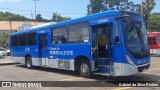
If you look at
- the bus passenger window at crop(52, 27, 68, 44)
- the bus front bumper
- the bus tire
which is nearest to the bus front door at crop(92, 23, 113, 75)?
the bus front bumper

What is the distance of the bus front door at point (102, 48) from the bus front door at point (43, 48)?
5.43 metres

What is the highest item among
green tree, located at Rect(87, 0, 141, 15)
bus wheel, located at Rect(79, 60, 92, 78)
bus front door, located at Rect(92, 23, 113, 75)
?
green tree, located at Rect(87, 0, 141, 15)

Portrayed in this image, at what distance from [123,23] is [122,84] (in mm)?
2518

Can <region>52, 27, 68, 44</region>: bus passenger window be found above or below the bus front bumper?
above

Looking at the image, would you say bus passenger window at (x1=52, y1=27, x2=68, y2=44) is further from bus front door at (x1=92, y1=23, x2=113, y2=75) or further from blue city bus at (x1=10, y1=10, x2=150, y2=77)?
bus front door at (x1=92, y1=23, x2=113, y2=75)

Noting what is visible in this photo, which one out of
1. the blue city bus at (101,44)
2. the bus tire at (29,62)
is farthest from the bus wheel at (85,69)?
the bus tire at (29,62)

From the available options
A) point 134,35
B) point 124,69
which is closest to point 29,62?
point 134,35

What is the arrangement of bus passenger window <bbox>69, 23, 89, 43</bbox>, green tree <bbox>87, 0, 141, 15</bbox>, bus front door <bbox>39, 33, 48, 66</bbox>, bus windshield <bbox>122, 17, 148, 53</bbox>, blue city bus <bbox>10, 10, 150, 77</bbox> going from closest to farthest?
blue city bus <bbox>10, 10, 150, 77</bbox>
bus windshield <bbox>122, 17, 148, 53</bbox>
bus passenger window <bbox>69, 23, 89, 43</bbox>
bus front door <bbox>39, 33, 48, 66</bbox>
green tree <bbox>87, 0, 141, 15</bbox>

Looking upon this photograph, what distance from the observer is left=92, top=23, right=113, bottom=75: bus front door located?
1311 centimetres

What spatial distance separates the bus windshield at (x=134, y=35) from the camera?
12.7 metres

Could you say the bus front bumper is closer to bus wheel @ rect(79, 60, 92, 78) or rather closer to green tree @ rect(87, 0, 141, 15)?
bus wheel @ rect(79, 60, 92, 78)

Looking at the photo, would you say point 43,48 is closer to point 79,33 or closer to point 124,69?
point 79,33

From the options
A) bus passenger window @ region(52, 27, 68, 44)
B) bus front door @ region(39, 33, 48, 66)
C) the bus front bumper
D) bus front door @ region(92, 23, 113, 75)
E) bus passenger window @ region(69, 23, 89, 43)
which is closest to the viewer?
the bus front bumper

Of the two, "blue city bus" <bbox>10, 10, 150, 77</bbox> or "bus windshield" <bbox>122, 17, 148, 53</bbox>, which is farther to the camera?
"bus windshield" <bbox>122, 17, 148, 53</bbox>
